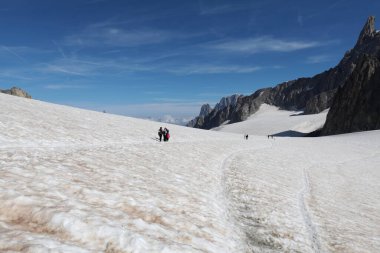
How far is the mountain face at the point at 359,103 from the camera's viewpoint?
12962 centimetres

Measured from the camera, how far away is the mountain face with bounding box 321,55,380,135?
130 metres

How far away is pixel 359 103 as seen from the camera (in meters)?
137

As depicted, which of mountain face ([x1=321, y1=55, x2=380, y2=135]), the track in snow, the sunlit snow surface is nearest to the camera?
the sunlit snow surface

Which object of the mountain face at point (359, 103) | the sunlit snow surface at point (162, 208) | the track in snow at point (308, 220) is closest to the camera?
the sunlit snow surface at point (162, 208)

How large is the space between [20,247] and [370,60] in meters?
167

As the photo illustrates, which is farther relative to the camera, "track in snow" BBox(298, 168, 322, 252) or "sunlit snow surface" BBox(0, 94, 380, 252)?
"track in snow" BBox(298, 168, 322, 252)

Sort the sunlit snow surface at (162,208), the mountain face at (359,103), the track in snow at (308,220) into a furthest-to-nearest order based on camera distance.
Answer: the mountain face at (359,103)
the track in snow at (308,220)
the sunlit snow surface at (162,208)

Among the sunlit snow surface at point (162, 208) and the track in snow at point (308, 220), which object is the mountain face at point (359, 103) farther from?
the sunlit snow surface at point (162, 208)

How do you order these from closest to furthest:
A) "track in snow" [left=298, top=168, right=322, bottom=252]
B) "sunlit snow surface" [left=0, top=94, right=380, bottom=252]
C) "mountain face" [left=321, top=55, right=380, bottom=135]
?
"sunlit snow surface" [left=0, top=94, right=380, bottom=252] → "track in snow" [left=298, top=168, right=322, bottom=252] → "mountain face" [left=321, top=55, right=380, bottom=135]

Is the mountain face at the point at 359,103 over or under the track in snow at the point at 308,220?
over

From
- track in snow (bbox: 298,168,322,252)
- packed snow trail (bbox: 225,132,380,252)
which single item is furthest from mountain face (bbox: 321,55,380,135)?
track in snow (bbox: 298,168,322,252)

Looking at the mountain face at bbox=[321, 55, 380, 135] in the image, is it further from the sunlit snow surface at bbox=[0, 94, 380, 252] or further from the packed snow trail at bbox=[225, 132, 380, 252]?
the sunlit snow surface at bbox=[0, 94, 380, 252]

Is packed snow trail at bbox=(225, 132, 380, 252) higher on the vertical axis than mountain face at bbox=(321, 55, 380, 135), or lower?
lower

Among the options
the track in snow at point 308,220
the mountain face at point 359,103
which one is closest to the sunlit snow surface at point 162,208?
Answer: the track in snow at point 308,220
